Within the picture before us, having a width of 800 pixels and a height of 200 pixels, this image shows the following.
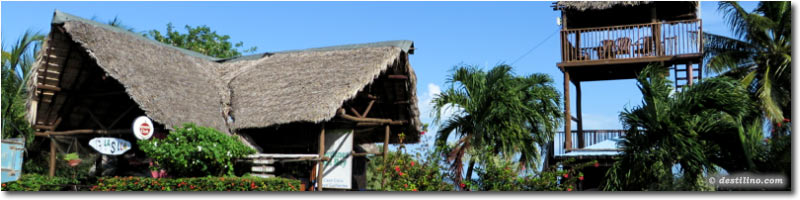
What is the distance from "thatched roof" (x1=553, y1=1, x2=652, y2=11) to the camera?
Result: 1518 centimetres

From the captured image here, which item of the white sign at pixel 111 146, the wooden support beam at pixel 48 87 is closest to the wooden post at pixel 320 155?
the white sign at pixel 111 146

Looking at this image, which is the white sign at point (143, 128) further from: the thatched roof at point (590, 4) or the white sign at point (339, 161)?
the thatched roof at point (590, 4)

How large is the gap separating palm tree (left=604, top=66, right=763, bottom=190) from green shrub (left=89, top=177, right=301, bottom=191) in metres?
5.16

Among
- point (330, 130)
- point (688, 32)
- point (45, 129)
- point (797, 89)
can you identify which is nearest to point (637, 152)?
point (797, 89)

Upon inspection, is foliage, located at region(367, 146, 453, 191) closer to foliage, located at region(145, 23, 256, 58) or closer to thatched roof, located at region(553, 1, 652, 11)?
thatched roof, located at region(553, 1, 652, 11)

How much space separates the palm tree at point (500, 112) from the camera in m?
14.2

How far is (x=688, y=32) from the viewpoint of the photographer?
1422cm

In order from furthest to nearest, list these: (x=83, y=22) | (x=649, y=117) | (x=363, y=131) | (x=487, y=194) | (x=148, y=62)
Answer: (x=363, y=131) → (x=148, y=62) → (x=83, y=22) → (x=649, y=117) → (x=487, y=194)

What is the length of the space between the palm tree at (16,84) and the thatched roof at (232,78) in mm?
1380

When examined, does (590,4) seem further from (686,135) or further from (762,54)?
(686,135)

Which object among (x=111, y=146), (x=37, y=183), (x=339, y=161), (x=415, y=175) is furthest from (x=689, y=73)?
(x=37, y=183)

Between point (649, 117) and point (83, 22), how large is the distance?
9.18 m

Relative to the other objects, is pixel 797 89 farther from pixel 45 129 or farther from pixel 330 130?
pixel 45 129

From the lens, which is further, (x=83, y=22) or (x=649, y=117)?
(x=83, y=22)
